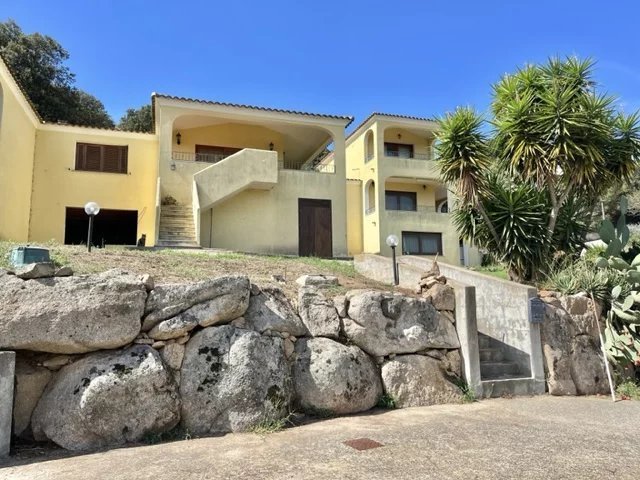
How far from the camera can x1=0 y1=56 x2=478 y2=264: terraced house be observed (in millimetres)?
16734

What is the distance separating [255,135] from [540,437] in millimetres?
18201

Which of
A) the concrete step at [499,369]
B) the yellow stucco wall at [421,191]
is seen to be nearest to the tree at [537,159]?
the concrete step at [499,369]

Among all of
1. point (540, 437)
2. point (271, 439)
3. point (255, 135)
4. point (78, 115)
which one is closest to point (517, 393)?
point (540, 437)

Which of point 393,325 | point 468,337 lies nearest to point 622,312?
point 468,337

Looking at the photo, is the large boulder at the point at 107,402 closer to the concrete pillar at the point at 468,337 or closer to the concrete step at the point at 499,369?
the concrete pillar at the point at 468,337

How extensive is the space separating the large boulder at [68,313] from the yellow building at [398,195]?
16929mm

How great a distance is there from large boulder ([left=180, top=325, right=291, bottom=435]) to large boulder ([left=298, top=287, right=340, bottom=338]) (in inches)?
36.6

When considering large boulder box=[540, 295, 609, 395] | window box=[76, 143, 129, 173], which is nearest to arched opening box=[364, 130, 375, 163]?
window box=[76, 143, 129, 173]

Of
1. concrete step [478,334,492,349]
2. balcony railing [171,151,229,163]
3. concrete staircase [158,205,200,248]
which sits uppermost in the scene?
balcony railing [171,151,229,163]

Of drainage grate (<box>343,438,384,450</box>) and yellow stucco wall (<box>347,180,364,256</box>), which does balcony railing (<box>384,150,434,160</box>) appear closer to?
yellow stucco wall (<box>347,180,364,256</box>)

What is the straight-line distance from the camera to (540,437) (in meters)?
5.81

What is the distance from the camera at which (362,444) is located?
5398mm

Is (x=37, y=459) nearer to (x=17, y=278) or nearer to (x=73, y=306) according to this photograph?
(x=73, y=306)

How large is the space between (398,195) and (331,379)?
65.4 ft
